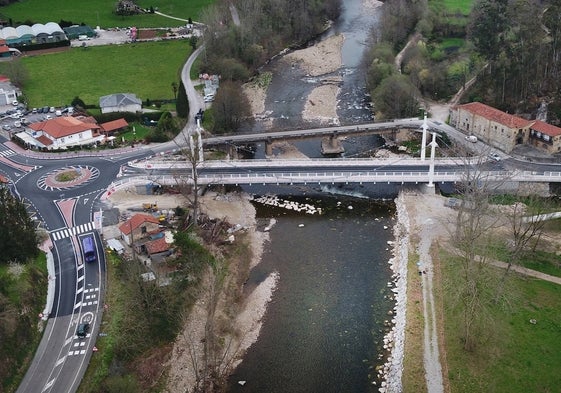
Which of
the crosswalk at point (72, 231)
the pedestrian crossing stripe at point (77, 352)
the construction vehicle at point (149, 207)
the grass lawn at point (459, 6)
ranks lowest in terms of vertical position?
the pedestrian crossing stripe at point (77, 352)

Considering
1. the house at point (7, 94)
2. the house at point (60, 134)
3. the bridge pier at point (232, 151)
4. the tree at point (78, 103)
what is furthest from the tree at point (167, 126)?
the house at point (7, 94)

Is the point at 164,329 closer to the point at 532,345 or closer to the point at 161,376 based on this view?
the point at 161,376

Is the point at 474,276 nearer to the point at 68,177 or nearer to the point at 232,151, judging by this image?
the point at 232,151

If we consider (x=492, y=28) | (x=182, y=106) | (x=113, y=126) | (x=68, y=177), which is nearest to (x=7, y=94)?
(x=113, y=126)

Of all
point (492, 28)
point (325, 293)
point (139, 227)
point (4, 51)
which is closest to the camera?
point (325, 293)

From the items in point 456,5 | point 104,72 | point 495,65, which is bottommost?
point 104,72

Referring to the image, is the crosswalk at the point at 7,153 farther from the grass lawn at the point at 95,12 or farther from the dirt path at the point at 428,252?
the grass lawn at the point at 95,12

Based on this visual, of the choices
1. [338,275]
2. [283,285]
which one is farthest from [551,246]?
[283,285]

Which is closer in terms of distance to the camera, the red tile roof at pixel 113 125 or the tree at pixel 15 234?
the tree at pixel 15 234
